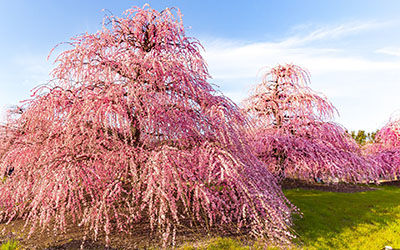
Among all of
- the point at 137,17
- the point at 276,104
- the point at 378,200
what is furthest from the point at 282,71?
the point at 137,17

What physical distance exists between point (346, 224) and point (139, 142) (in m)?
6.37

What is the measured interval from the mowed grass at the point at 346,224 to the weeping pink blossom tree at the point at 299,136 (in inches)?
47.7

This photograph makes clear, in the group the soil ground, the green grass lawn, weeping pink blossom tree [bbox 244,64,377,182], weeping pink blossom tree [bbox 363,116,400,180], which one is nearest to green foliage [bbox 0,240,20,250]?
the soil ground

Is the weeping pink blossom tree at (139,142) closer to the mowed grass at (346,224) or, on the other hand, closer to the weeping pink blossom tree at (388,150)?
the mowed grass at (346,224)

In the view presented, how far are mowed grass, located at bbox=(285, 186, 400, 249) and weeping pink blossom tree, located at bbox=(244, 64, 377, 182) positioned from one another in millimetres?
1211

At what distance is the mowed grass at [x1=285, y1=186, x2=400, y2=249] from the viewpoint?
20.4ft

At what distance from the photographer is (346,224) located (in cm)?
752

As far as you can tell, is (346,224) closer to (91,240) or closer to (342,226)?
(342,226)

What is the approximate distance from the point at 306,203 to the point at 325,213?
117 cm

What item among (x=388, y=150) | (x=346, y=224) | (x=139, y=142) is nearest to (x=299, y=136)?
(x=346, y=224)

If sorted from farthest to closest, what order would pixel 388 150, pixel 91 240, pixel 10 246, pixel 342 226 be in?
1. pixel 388 150
2. pixel 342 226
3. pixel 91 240
4. pixel 10 246

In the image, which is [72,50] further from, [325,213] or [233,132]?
[325,213]

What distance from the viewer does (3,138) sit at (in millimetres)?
8477

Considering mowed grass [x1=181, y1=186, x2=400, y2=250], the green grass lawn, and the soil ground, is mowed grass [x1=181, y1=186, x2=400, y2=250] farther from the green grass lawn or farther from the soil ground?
the soil ground
